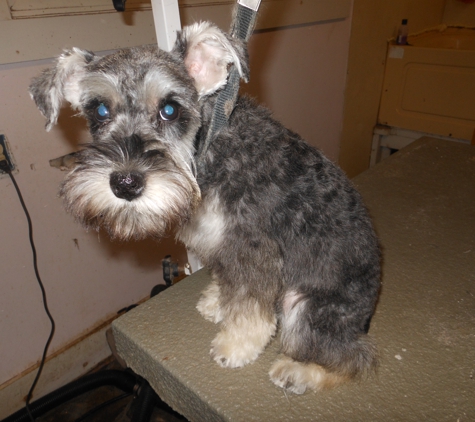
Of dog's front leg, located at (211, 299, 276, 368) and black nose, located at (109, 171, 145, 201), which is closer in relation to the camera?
black nose, located at (109, 171, 145, 201)

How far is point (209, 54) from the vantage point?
51.6 inches

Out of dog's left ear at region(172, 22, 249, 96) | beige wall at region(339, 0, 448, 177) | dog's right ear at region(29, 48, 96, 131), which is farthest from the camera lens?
beige wall at region(339, 0, 448, 177)

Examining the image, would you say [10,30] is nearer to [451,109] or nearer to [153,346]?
[153,346]

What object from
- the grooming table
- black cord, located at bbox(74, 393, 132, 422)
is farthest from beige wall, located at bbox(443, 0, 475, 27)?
black cord, located at bbox(74, 393, 132, 422)

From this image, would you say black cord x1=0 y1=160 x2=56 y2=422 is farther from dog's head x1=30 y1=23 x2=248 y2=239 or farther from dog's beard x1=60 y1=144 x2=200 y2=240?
dog's beard x1=60 y1=144 x2=200 y2=240

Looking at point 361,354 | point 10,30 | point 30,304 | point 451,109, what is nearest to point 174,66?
point 10,30

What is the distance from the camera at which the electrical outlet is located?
6.80ft

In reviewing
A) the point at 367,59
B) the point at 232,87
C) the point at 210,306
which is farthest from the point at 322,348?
the point at 367,59

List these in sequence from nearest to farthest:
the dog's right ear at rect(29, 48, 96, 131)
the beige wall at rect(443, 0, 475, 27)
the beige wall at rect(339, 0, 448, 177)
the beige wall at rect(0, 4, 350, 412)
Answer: the dog's right ear at rect(29, 48, 96, 131), the beige wall at rect(0, 4, 350, 412), the beige wall at rect(339, 0, 448, 177), the beige wall at rect(443, 0, 475, 27)

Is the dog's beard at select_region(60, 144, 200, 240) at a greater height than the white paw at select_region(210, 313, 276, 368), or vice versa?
the dog's beard at select_region(60, 144, 200, 240)

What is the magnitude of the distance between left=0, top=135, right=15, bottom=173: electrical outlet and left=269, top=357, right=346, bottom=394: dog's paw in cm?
185

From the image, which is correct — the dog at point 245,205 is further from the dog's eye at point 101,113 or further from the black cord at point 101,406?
the black cord at point 101,406

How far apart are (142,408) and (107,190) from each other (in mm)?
1830

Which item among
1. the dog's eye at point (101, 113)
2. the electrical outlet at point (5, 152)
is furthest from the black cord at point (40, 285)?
the dog's eye at point (101, 113)
